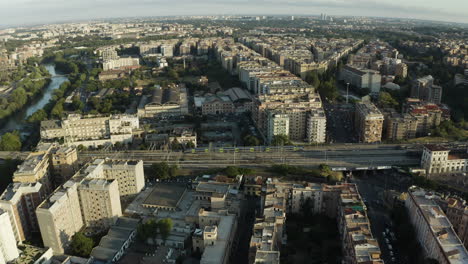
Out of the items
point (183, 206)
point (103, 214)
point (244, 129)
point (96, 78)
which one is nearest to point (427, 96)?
point (244, 129)

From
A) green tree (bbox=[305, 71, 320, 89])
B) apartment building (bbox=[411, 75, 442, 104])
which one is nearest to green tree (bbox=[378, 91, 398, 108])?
apartment building (bbox=[411, 75, 442, 104])

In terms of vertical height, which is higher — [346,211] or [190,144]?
[346,211]

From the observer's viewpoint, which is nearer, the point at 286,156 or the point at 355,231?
the point at 355,231

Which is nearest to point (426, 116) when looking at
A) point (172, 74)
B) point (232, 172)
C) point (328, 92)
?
point (328, 92)

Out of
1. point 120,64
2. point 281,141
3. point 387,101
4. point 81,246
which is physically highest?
point 120,64

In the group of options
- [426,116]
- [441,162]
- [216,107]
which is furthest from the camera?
[216,107]

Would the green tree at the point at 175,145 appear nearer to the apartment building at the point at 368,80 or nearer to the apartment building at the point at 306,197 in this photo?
the apartment building at the point at 306,197

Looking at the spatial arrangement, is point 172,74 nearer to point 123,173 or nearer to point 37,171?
point 123,173
